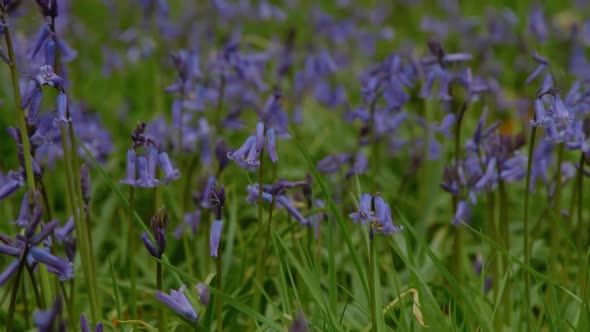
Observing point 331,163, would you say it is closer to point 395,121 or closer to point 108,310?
point 395,121

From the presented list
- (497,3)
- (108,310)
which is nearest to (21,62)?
(108,310)

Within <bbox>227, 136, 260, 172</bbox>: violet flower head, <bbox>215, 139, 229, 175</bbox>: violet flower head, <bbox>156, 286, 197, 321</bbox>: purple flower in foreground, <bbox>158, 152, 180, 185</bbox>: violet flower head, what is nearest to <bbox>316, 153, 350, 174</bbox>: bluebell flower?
<bbox>215, 139, 229, 175</bbox>: violet flower head

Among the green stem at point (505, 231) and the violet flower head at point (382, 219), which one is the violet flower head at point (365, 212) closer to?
the violet flower head at point (382, 219)

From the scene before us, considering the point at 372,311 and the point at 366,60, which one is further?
the point at 366,60

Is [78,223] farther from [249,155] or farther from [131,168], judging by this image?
[249,155]

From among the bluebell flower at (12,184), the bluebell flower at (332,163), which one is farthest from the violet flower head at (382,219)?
the bluebell flower at (332,163)

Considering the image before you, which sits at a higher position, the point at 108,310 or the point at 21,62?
the point at 21,62

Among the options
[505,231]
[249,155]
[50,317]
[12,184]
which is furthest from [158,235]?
[505,231]

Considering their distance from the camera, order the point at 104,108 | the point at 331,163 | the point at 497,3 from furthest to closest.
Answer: the point at 497,3 → the point at 104,108 → the point at 331,163

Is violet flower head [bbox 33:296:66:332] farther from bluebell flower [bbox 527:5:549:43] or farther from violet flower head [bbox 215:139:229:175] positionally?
bluebell flower [bbox 527:5:549:43]
